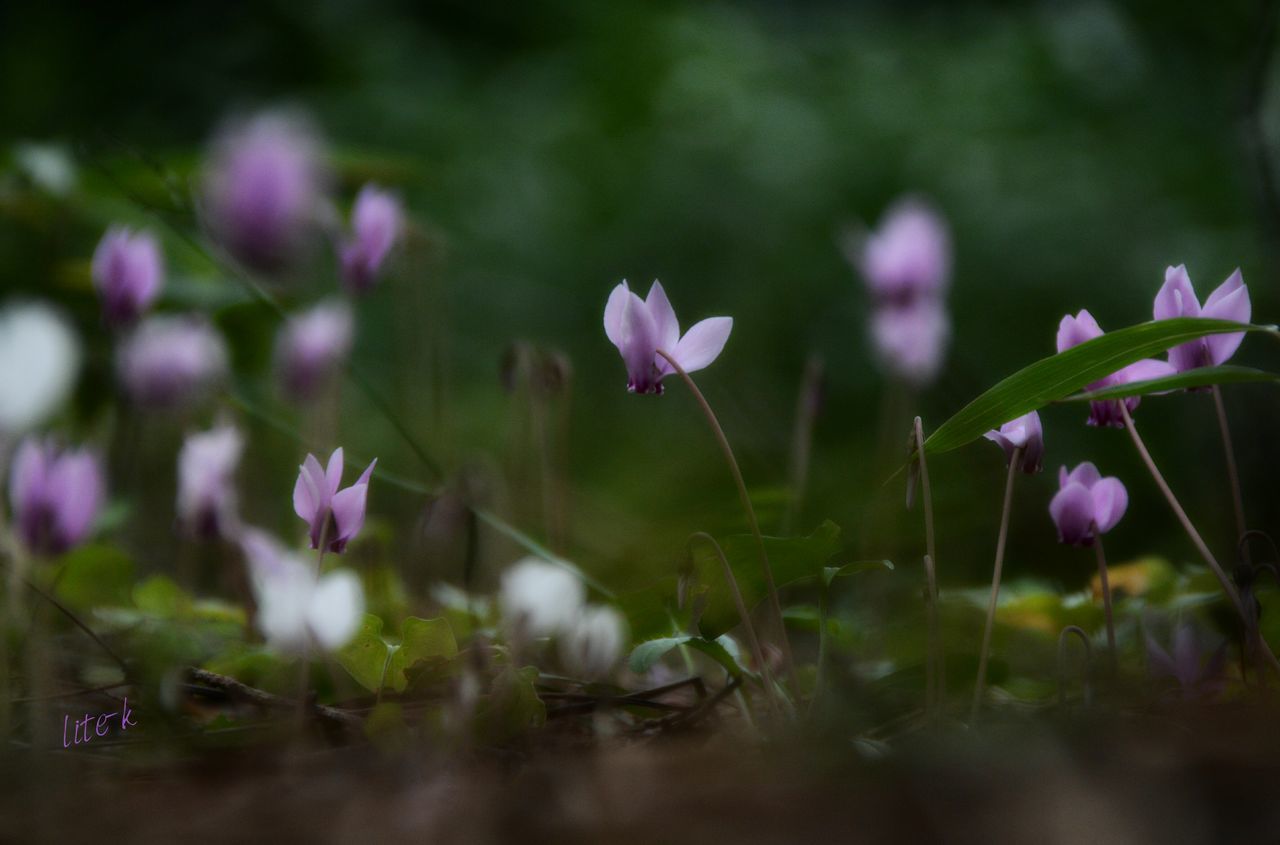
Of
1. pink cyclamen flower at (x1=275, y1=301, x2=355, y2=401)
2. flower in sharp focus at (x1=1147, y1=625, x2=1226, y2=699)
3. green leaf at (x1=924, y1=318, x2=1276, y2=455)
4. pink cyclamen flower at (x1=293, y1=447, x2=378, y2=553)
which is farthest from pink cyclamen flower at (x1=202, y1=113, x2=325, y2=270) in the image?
flower in sharp focus at (x1=1147, y1=625, x2=1226, y2=699)

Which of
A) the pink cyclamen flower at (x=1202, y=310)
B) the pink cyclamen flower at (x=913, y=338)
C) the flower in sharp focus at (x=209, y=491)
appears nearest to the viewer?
the pink cyclamen flower at (x=1202, y=310)

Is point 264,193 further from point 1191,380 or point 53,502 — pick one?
point 1191,380

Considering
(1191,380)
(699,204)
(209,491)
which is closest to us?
(1191,380)

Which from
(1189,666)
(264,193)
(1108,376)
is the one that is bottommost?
(1189,666)

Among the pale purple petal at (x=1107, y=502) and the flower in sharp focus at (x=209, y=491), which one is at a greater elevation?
the flower in sharp focus at (x=209, y=491)

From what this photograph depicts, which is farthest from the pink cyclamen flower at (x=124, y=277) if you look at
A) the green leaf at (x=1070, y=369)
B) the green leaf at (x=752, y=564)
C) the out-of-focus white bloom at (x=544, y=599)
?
the green leaf at (x=1070, y=369)

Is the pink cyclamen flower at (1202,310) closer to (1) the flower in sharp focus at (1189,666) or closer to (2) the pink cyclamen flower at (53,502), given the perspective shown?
(1) the flower in sharp focus at (1189,666)

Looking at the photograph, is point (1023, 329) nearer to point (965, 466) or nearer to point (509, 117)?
point (965, 466)

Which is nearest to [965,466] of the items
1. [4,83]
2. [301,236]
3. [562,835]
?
[301,236]

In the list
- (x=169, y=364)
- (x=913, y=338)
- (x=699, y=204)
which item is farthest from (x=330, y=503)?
(x=699, y=204)
